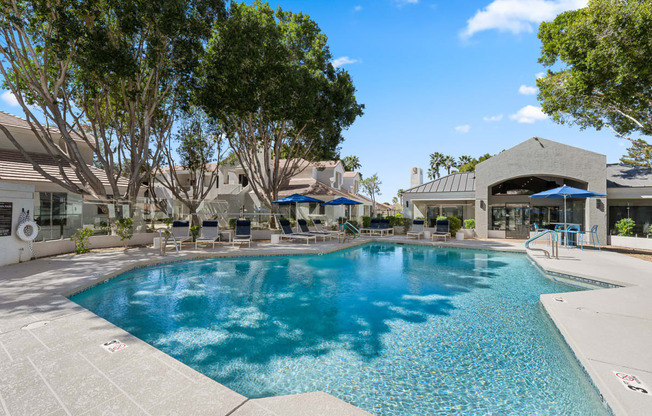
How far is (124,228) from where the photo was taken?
43.0 ft

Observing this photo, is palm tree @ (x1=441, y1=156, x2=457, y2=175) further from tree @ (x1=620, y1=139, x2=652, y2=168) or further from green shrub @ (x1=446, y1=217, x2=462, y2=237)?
green shrub @ (x1=446, y1=217, x2=462, y2=237)

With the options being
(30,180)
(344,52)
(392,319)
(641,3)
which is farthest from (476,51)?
(30,180)

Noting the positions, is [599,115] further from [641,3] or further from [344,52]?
[344,52]

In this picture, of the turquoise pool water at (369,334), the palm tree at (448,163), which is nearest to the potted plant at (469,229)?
the turquoise pool water at (369,334)

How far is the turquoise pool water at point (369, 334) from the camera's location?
12.6 feet

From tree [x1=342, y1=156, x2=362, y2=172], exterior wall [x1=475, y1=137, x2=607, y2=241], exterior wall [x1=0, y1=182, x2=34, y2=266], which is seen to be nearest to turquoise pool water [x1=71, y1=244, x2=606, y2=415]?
exterior wall [x1=0, y1=182, x2=34, y2=266]

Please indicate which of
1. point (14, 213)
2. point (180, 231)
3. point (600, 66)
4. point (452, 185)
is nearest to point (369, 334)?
point (14, 213)

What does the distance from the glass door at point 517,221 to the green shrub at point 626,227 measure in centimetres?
486

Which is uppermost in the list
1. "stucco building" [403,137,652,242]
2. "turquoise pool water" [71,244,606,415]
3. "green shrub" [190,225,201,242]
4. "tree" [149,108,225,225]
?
"tree" [149,108,225,225]

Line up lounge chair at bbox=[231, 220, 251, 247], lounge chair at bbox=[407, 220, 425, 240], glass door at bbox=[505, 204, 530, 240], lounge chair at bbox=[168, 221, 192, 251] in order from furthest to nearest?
1. glass door at bbox=[505, 204, 530, 240]
2. lounge chair at bbox=[407, 220, 425, 240]
3. lounge chair at bbox=[231, 220, 251, 247]
4. lounge chair at bbox=[168, 221, 192, 251]

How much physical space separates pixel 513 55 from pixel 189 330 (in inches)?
659

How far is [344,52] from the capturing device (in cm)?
1989

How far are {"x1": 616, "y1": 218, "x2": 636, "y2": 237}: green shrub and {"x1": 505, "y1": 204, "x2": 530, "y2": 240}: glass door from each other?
4.86 m

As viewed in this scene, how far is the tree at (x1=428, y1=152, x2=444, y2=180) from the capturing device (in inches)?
2002
